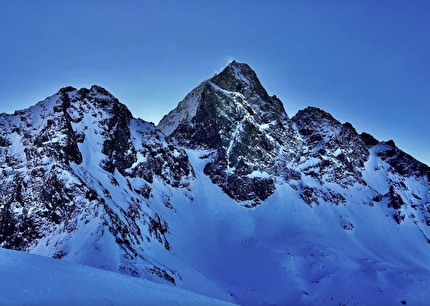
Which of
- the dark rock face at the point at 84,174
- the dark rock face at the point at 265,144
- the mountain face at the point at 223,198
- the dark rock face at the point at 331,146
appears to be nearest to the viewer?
the dark rock face at the point at 84,174

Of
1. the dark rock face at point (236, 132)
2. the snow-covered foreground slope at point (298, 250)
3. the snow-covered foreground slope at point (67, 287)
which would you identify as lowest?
the snow-covered foreground slope at point (67, 287)

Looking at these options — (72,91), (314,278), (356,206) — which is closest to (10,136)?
(72,91)

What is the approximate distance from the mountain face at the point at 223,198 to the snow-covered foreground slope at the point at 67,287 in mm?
41274

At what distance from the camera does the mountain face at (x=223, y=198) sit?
79.9m

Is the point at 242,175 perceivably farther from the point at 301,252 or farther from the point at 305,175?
the point at 301,252

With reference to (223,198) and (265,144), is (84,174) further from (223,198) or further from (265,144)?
(265,144)

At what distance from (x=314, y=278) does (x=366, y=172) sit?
79.9m

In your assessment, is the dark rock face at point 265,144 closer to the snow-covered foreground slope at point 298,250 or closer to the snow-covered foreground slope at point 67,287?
the snow-covered foreground slope at point 298,250

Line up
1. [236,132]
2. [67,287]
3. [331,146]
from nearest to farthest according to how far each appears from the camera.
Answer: [67,287], [236,132], [331,146]

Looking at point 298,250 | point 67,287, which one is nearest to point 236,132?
point 298,250

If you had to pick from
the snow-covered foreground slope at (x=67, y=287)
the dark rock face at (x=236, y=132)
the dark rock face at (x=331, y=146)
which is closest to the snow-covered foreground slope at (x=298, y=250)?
the dark rock face at (x=236, y=132)

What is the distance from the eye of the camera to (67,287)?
824 inches

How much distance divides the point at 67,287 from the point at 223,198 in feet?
369

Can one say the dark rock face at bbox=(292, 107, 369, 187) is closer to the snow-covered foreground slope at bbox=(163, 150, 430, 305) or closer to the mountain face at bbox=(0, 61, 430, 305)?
the mountain face at bbox=(0, 61, 430, 305)
